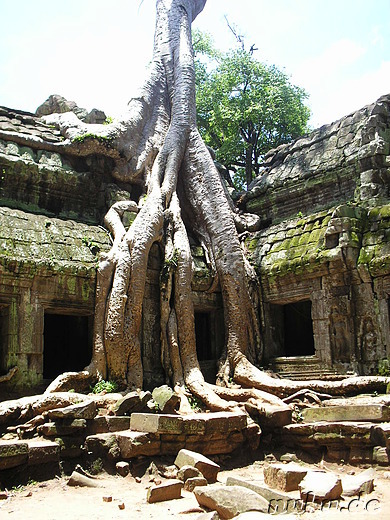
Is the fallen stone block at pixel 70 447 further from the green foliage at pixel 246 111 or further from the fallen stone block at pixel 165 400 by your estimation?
the green foliage at pixel 246 111

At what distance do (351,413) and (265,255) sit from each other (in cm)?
397

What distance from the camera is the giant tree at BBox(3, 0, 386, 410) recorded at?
778 centimetres

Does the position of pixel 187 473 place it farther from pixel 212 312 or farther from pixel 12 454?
pixel 212 312

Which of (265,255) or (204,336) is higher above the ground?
(265,255)

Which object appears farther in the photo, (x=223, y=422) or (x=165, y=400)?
(x=165, y=400)

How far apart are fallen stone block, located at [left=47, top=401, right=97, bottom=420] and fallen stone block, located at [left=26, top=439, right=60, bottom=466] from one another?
31 cm

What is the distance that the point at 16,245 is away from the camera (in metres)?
7.54

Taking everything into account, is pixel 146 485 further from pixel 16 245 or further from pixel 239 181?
pixel 239 181

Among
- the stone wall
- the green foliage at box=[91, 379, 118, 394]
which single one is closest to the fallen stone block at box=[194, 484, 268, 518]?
the green foliage at box=[91, 379, 118, 394]

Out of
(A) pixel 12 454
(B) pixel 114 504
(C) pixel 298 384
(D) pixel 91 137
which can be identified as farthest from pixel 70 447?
(D) pixel 91 137

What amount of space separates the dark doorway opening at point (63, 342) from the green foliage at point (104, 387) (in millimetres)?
2663

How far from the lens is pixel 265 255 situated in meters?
9.68

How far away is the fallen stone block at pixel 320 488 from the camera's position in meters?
4.18

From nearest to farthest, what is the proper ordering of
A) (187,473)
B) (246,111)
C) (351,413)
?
(187,473) < (351,413) < (246,111)
